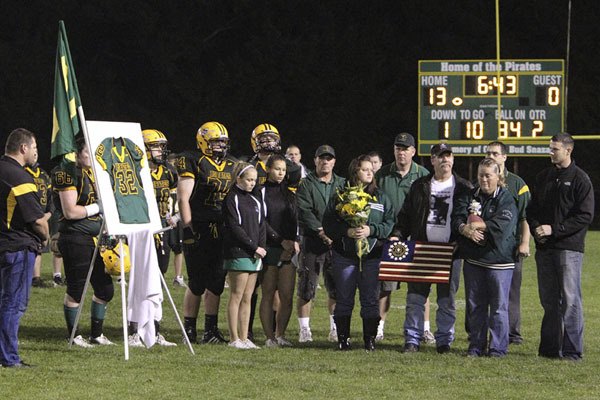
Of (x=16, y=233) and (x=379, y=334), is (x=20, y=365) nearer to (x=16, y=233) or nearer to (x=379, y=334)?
(x=16, y=233)

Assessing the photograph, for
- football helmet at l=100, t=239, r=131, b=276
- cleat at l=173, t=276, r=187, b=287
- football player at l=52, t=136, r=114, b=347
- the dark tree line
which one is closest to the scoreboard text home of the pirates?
cleat at l=173, t=276, r=187, b=287


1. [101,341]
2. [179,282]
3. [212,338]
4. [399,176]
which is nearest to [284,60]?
[179,282]

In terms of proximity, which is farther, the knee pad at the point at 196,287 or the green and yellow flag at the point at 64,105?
the knee pad at the point at 196,287

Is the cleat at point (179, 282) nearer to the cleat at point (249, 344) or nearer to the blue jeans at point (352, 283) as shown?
the cleat at point (249, 344)

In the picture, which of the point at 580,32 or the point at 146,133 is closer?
the point at 146,133

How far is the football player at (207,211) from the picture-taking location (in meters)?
12.2

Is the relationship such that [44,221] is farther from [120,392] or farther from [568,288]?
[568,288]

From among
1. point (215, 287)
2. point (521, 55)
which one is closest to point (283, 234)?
point (215, 287)

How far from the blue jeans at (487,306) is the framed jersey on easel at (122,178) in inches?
114

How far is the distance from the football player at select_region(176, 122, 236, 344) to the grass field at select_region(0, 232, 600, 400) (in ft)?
2.29

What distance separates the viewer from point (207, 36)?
46.3 m

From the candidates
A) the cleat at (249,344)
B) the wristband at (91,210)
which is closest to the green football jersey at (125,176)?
the wristband at (91,210)

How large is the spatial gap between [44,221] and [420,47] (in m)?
35.1

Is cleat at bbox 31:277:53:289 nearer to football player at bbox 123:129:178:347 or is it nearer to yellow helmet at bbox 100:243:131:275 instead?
football player at bbox 123:129:178:347
